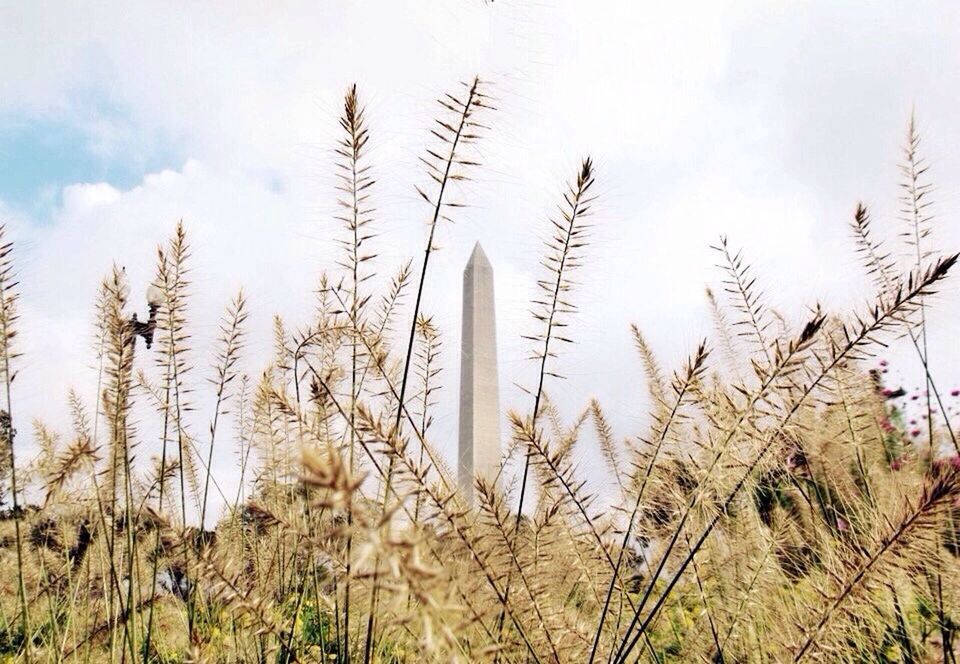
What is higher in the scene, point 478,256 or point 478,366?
point 478,256

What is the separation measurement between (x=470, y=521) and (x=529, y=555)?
181 mm

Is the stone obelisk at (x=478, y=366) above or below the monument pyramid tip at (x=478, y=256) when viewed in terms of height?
below

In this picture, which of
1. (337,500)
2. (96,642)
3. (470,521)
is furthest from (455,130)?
(96,642)

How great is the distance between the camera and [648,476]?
4.09ft

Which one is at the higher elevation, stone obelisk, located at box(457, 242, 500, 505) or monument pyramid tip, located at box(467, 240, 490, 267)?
monument pyramid tip, located at box(467, 240, 490, 267)

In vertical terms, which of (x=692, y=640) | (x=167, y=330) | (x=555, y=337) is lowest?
(x=692, y=640)

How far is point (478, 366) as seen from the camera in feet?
25.8

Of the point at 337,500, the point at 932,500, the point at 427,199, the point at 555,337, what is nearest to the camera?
the point at 337,500

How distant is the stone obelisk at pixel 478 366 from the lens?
7.59 meters

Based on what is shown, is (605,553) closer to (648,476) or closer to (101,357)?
(648,476)

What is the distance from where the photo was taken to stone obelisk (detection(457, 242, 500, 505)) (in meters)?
7.59

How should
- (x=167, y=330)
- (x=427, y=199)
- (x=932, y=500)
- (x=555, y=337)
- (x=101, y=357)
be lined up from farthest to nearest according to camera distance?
(x=101, y=357) < (x=167, y=330) < (x=555, y=337) < (x=427, y=199) < (x=932, y=500)

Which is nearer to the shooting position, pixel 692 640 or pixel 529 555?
pixel 529 555

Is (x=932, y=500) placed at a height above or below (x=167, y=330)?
below
